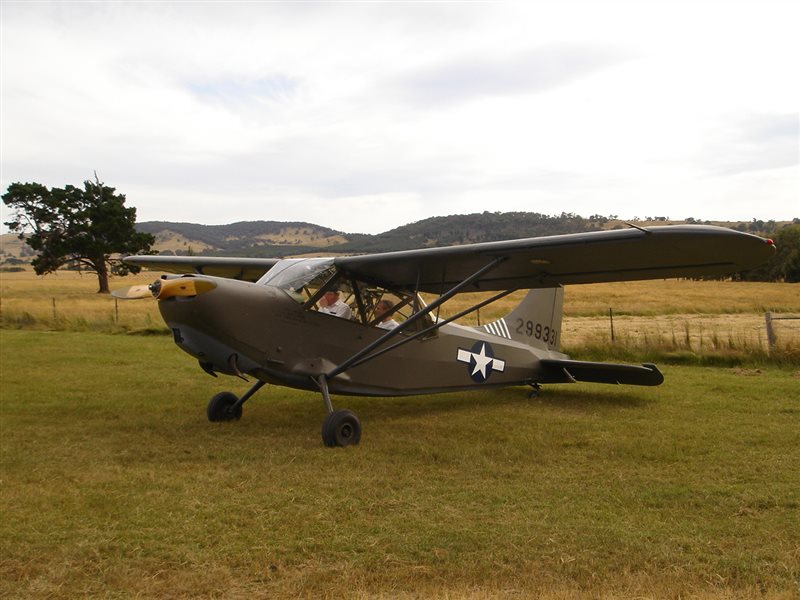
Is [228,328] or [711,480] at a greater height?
[228,328]

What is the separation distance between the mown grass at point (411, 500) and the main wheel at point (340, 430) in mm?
208

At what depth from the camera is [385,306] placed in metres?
9.18

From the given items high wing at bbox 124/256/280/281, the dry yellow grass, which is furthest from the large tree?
high wing at bbox 124/256/280/281

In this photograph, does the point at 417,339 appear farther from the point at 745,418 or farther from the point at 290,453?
the point at 745,418

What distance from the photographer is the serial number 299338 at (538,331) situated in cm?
1148

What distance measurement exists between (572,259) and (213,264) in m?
5.78

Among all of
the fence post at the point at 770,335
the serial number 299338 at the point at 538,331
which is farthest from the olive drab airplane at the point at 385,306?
the fence post at the point at 770,335

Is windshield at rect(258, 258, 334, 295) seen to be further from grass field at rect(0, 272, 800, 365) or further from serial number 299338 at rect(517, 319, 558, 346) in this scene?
grass field at rect(0, 272, 800, 365)

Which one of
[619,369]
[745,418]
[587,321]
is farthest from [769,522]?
[587,321]

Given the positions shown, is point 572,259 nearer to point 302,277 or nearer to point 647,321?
point 302,277

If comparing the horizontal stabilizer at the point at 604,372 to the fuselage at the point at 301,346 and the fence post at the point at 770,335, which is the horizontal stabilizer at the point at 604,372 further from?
the fence post at the point at 770,335

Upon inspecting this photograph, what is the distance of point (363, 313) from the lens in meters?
8.94

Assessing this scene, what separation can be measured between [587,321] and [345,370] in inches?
854

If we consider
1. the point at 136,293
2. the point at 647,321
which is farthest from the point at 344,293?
the point at 647,321
